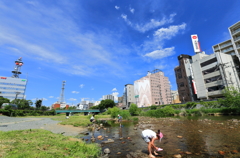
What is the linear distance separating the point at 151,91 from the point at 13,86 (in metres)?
136

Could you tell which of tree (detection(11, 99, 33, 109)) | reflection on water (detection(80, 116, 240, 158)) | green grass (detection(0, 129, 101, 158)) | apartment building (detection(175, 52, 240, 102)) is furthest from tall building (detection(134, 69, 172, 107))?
green grass (detection(0, 129, 101, 158))

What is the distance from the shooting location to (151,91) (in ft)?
412

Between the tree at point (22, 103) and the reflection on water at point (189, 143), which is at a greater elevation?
the tree at point (22, 103)

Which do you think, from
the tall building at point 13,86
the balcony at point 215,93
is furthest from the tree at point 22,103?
the balcony at point 215,93

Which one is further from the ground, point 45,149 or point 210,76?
point 210,76

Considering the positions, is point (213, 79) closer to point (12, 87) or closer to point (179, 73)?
point (179, 73)

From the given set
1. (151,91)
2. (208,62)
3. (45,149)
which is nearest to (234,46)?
(208,62)

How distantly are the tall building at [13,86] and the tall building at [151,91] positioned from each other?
375 ft

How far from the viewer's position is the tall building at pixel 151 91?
12444 centimetres

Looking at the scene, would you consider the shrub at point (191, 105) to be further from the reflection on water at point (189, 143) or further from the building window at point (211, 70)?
the reflection on water at point (189, 143)

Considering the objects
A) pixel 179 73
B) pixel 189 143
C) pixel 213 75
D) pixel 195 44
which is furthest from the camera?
pixel 179 73

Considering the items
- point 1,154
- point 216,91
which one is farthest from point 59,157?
point 216,91

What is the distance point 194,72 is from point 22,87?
148668mm

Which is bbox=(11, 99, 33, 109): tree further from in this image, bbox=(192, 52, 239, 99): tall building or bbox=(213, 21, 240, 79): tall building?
bbox=(213, 21, 240, 79): tall building
